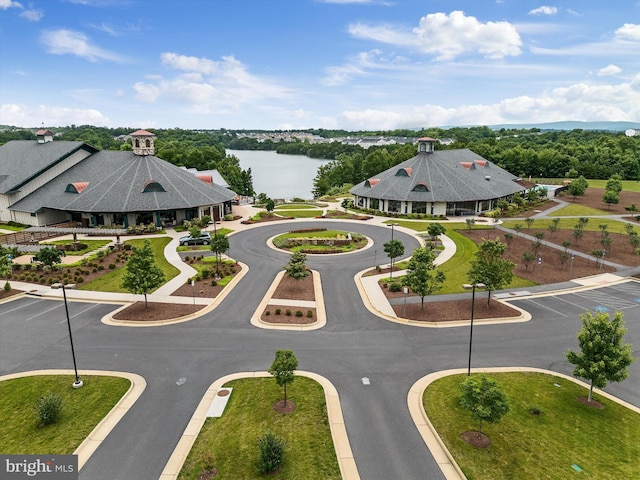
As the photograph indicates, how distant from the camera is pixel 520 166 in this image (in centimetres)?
11794

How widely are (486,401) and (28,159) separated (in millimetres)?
81054

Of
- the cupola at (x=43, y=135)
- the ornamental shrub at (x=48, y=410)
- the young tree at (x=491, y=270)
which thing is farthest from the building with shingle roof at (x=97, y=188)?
the young tree at (x=491, y=270)

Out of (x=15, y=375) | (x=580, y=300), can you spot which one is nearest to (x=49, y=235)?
(x=15, y=375)

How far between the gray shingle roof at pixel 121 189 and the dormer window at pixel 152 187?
525mm

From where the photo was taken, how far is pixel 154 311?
3234cm

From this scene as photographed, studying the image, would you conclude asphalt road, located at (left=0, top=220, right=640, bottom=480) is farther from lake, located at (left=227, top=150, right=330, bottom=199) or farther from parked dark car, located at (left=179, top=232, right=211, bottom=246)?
lake, located at (left=227, top=150, right=330, bottom=199)

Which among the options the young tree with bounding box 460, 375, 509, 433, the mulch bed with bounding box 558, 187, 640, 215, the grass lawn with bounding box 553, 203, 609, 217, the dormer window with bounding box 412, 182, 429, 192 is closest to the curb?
the young tree with bounding box 460, 375, 509, 433

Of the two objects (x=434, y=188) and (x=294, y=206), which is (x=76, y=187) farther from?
(x=434, y=188)

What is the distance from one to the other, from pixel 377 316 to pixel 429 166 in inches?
2222

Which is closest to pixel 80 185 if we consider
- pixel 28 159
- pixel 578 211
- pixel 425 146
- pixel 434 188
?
pixel 28 159

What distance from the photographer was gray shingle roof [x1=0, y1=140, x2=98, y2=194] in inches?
2616

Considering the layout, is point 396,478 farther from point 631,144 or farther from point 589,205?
point 631,144

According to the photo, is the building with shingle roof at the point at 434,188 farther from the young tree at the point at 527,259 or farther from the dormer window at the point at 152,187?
the dormer window at the point at 152,187

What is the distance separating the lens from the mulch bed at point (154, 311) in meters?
31.2
